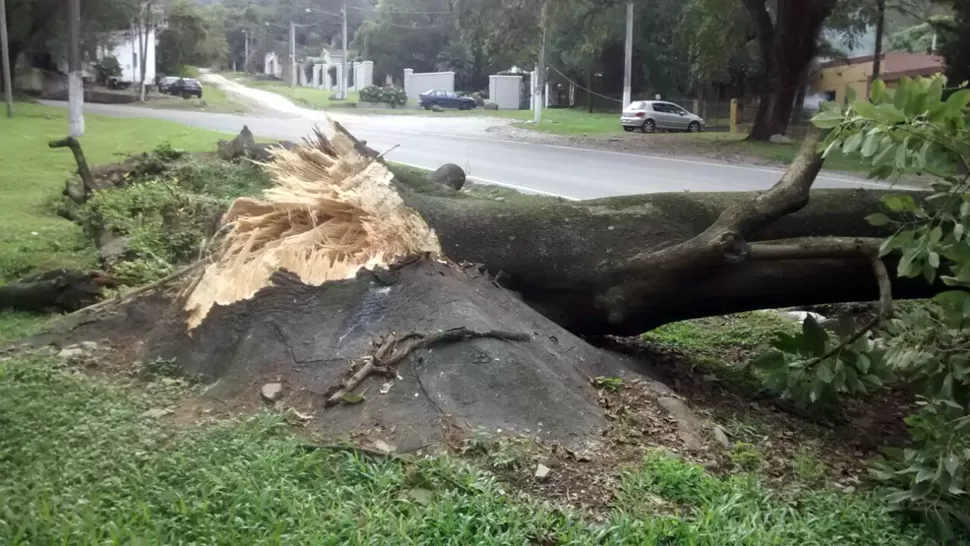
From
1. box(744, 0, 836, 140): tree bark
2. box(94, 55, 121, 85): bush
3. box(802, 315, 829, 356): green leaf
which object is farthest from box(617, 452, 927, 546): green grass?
box(94, 55, 121, 85): bush

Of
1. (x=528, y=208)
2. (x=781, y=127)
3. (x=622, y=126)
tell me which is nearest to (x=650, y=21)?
(x=622, y=126)

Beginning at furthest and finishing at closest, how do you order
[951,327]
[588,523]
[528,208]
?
[528,208] < [951,327] < [588,523]

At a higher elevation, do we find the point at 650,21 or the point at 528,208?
the point at 650,21

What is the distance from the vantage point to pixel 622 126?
34875 millimetres

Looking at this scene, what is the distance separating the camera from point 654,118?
33906 millimetres

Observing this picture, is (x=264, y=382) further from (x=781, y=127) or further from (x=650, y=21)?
(x=650, y=21)

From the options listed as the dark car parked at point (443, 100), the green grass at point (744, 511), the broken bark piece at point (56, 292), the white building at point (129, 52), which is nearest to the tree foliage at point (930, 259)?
the green grass at point (744, 511)

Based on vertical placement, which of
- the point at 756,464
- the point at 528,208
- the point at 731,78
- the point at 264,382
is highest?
the point at 731,78

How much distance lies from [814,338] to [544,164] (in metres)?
13.9

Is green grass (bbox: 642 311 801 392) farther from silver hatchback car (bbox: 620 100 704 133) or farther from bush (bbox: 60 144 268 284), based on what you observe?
silver hatchback car (bbox: 620 100 704 133)

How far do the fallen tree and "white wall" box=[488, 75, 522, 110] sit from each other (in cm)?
4656

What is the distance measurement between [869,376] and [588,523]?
2.12 meters

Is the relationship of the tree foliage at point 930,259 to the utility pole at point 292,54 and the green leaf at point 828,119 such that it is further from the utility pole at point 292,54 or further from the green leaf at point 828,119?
the utility pole at point 292,54

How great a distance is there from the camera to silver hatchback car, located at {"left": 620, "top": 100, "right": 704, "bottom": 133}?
33.6 metres
